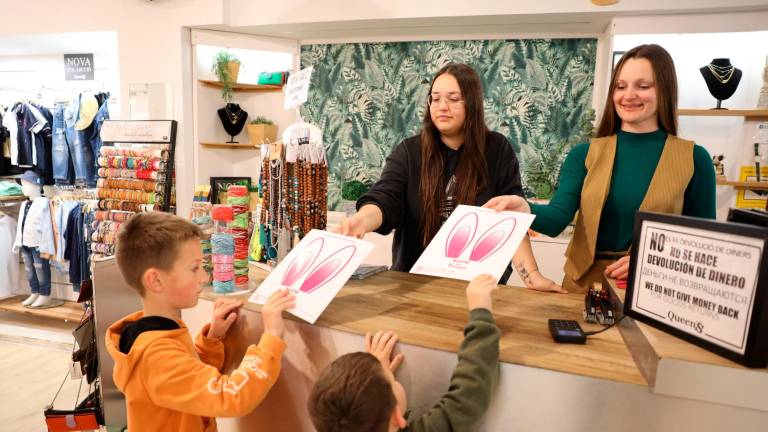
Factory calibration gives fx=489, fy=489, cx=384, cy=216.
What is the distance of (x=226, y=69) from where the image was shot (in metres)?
4.18

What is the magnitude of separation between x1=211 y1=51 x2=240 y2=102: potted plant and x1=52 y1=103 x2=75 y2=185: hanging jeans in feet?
4.97

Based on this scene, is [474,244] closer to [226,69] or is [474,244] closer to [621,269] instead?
[621,269]

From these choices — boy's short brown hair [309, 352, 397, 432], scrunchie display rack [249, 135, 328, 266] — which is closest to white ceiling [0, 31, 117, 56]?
scrunchie display rack [249, 135, 328, 266]

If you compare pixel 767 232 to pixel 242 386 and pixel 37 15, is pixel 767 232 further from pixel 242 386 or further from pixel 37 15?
pixel 37 15

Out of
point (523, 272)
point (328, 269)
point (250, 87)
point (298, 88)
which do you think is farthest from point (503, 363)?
point (250, 87)

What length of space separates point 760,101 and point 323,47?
3.44m

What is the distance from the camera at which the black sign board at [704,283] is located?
77 cm

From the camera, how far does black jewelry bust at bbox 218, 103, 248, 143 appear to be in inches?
171

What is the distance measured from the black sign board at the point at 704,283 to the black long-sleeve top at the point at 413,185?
77cm

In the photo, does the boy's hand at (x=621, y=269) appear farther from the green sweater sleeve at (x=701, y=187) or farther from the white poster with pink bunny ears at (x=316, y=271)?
the white poster with pink bunny ears at (x=316, y=271)

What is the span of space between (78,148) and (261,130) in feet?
5.42

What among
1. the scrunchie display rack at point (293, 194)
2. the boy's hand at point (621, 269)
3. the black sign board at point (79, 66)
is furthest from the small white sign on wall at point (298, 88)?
the black sign board at point (79, 66)

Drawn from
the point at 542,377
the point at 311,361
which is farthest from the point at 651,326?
the point at 311,361

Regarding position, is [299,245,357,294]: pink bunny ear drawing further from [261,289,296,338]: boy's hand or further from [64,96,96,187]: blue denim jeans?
[64,96,96,187]: blue denim jeans
